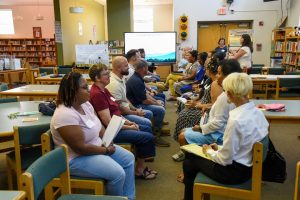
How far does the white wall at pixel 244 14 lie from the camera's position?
9.50m

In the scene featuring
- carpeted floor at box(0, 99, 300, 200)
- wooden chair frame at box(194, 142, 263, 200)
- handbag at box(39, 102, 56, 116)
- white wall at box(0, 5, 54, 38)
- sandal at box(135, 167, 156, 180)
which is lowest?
carpeted floor at box(0, 99, 300, 200)

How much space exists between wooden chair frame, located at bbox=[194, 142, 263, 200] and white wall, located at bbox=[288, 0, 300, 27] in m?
7.64

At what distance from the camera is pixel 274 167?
6.81 feet

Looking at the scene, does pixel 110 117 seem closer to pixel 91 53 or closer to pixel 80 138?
pixel 80 138

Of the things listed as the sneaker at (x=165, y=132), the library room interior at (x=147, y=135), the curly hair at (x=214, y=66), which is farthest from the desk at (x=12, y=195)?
the sneaker at (x=165, y=132)

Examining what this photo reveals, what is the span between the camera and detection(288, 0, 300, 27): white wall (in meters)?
8.35

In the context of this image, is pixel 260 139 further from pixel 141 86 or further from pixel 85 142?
pixel 141 86

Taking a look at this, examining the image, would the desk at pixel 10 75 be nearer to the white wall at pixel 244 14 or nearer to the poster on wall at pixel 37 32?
the poster on wall at pixel 37 32

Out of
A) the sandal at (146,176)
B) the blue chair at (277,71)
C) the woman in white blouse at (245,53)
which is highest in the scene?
the woman in white blouse at (245,53)

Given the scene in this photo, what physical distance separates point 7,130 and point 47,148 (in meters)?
0.59

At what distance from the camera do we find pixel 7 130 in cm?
236

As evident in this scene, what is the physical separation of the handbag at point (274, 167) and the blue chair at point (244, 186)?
19cm

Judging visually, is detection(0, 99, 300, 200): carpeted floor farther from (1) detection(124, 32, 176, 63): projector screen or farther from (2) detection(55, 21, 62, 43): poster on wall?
(2) detection(55, 21, 62, 43): poster on wall

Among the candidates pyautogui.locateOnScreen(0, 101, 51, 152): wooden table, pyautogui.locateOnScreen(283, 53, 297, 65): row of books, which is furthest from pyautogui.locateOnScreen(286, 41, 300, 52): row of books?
pyautogui.locateOnScreen(0, 101, 51, 152): wooden table
